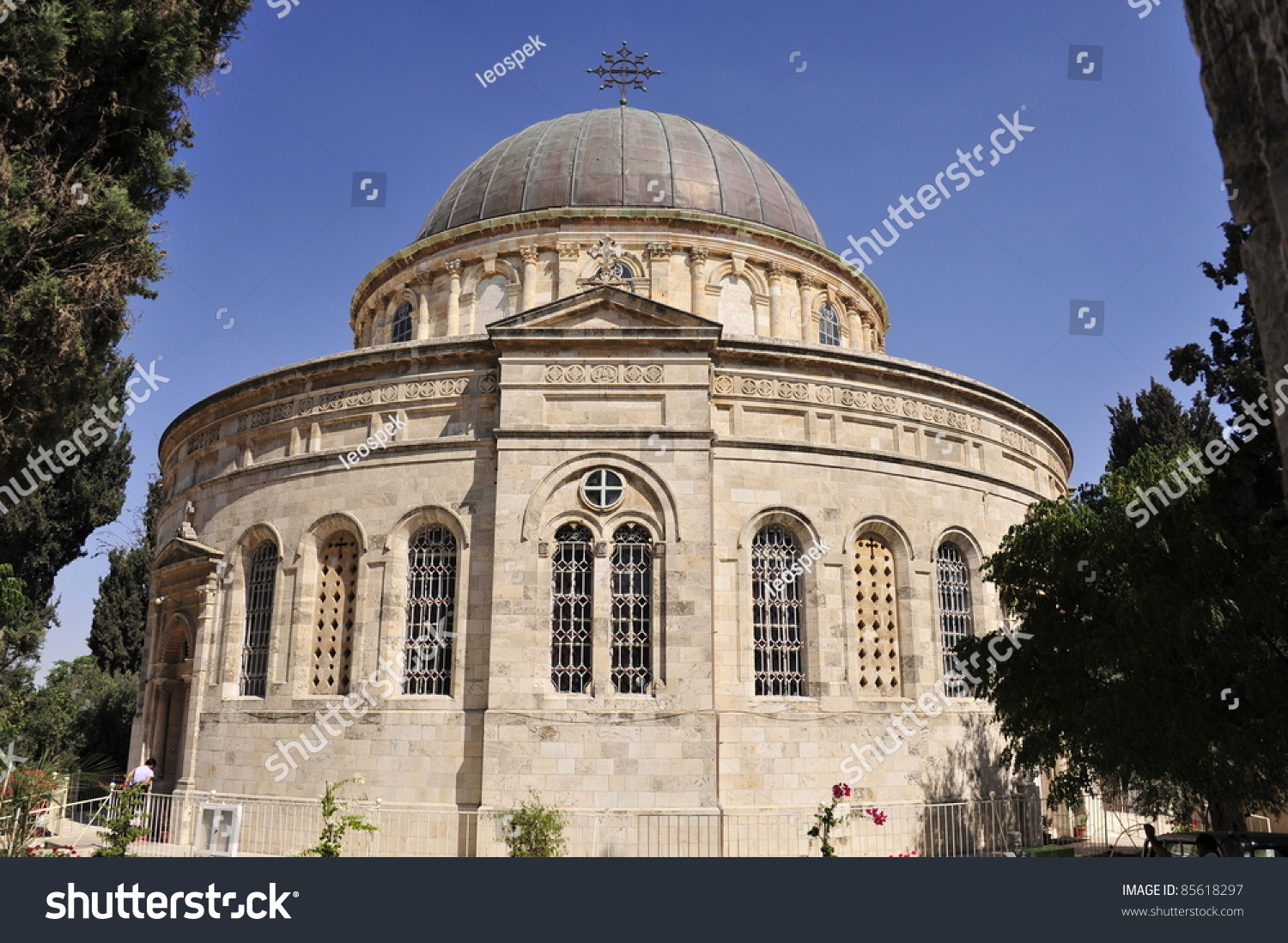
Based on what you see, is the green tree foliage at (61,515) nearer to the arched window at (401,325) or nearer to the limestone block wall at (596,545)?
the arched window at (401,325)

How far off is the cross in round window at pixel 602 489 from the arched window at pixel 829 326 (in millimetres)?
9801

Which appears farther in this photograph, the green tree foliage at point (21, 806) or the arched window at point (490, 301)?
the arched window at point (490, 301)

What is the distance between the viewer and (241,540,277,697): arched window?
17625 mm

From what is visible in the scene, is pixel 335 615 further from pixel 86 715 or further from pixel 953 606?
pixel 86 715

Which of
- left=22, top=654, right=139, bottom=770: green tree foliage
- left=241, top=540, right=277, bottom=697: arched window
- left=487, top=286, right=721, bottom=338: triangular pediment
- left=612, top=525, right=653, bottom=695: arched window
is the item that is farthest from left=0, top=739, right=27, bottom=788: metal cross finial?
left=22, top=654, right=139, bottom=770: green tree foliage

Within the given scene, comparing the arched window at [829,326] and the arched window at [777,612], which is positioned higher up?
the arched window at [829,326]

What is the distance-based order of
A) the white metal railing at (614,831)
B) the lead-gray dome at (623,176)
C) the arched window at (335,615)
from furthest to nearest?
the lead-gray dome at (623,176) → the arched window at (335,615) → the white metal railing at (614,831)

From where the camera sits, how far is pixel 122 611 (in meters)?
30.8

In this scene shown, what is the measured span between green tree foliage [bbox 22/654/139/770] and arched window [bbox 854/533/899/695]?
1902 cm

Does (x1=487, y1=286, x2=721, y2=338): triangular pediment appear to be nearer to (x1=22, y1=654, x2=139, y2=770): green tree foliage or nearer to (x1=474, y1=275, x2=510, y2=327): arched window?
(x1=474, y1=275, x2=510, y2=327): arched window

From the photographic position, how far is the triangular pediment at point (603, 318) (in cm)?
1644

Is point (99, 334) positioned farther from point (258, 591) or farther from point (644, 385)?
point (644, 385)

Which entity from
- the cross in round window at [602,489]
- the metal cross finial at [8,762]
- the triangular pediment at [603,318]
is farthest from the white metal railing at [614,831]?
Result: the triangular pediment at [603,318]

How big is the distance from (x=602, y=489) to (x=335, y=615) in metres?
5.62
